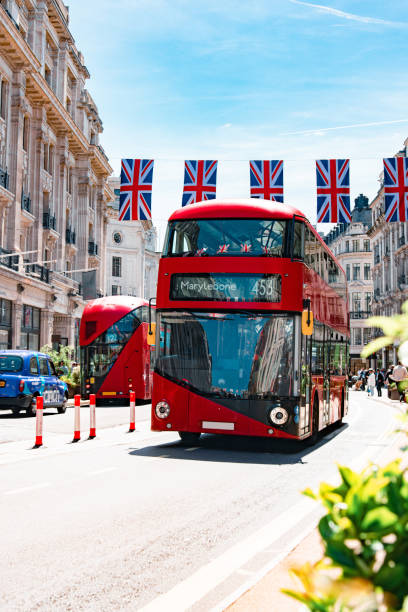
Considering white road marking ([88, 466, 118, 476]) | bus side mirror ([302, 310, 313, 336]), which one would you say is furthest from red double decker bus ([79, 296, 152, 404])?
white road marking ([88, 466, 118, 476])

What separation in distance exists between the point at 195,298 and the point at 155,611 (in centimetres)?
918

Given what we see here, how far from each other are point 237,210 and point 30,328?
29531 millimetres

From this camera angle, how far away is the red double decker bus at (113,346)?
30016 mm

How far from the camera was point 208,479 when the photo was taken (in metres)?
10.3

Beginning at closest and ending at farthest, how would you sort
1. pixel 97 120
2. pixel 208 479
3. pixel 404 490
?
1. pixel 404 490
2. pixel 208 479
3. pixel 97 120

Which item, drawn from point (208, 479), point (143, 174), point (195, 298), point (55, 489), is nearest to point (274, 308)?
point (195, 298)

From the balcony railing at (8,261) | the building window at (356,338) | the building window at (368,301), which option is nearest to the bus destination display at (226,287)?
the balcony railing at (8,261)

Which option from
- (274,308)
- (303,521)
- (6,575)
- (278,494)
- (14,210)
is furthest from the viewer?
(14,210)

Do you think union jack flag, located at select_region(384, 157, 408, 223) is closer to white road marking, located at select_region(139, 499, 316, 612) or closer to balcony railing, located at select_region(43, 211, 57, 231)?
white road marking, located at select_region(139, 499, 316, 612)

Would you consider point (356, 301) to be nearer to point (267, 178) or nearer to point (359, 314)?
point (359, 314)

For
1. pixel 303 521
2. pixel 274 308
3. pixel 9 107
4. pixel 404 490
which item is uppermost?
pixel 9 107

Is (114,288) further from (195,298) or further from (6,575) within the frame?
(6,575)

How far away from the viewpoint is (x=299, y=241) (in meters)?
13.8

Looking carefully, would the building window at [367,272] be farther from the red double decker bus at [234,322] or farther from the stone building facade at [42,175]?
the red double decker bus at [234,322]
